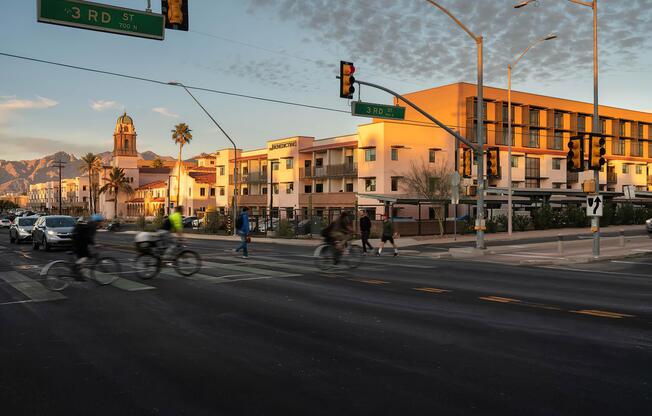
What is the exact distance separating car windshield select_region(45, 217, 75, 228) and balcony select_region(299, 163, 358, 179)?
112 ft

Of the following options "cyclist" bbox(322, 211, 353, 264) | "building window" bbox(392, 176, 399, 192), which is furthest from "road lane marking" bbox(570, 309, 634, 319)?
"building window" bbox(392, 176, 399, 192)

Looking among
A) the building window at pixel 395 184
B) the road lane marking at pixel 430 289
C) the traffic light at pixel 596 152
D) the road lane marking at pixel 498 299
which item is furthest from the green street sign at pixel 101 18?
the building window at pixel 395 184

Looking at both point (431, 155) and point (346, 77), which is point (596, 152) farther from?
point (431, 155)

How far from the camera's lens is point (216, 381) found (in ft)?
18.3

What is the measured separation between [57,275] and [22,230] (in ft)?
70.3

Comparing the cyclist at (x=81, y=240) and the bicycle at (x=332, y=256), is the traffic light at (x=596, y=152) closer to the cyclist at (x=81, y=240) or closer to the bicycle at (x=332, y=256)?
the bicycle at (x=332, y=256)

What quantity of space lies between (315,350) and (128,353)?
2254mm

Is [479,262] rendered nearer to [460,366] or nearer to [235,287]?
[235,287]

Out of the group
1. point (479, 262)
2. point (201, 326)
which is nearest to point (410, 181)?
point (479, 262)

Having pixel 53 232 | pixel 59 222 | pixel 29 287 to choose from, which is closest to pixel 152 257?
pixel 29 287

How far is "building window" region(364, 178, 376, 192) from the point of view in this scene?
5328 centimetres

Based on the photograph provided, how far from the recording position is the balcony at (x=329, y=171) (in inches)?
2211

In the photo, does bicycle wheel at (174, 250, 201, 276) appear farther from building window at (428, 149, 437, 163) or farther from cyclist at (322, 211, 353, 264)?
building window at (428, 149, 437, 163)

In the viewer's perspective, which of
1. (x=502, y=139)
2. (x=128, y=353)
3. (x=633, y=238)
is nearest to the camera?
(x=128, y=353)
